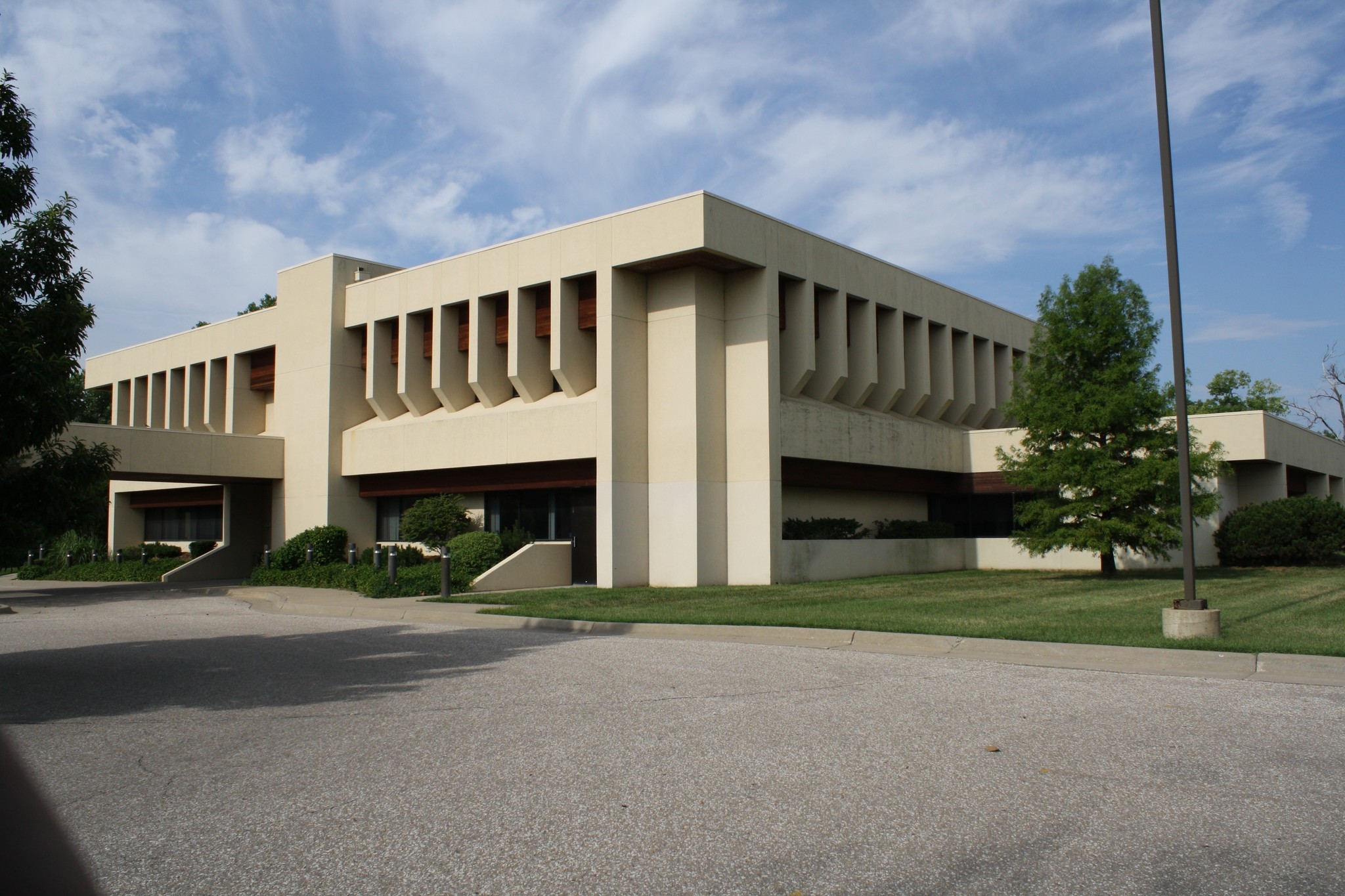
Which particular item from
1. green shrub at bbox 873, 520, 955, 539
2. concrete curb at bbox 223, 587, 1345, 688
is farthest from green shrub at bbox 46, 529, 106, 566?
green shrub at bbox 873, 520, 955, 539

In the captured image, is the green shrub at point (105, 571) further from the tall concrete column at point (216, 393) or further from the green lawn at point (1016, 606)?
the green lawn at point (1016, 606)

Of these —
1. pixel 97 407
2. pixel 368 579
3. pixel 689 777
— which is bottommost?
pixel 689 777

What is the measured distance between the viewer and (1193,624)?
12.3m

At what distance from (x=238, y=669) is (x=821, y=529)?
726 inches

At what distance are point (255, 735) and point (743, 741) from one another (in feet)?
12.3

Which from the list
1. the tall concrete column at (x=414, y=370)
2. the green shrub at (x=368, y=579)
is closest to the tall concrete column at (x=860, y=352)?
the green shrub at (x=368, y=579)

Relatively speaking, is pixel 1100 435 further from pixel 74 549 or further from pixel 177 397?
pixel 74 549

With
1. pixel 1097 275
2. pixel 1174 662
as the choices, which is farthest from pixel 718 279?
pixel 1174 662

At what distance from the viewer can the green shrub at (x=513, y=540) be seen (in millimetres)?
26406

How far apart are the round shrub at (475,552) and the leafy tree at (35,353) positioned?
13.2m

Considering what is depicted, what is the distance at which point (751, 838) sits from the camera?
5352mm

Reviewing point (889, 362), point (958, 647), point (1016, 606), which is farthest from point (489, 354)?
point (958, 647)

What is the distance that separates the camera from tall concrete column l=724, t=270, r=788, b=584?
997 inches

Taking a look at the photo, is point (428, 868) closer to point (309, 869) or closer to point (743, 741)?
point (309, 869)
